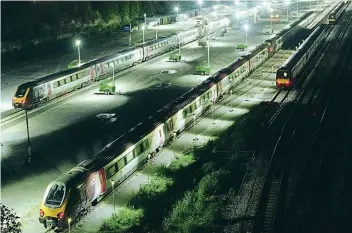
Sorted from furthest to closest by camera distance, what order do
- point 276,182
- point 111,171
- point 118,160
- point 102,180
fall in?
point 118,160, point 276,182, point 111,171, point 102,180

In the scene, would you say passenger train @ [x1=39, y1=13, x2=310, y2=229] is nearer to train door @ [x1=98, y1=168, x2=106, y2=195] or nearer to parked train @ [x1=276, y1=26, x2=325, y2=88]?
train door @ [x1=98, y1=168, x2=106, y2=195]

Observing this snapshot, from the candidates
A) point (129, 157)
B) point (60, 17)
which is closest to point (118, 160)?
point (129, 157)

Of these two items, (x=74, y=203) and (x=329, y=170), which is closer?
(x=74, y=203)

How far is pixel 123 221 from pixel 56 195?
3875mm

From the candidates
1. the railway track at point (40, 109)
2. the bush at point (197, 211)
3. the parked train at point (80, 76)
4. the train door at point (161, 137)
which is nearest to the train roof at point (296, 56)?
the railway track at point (40, 109)

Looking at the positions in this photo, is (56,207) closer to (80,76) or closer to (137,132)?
(137,132)


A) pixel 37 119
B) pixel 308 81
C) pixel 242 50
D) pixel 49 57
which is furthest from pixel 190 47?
pixel 37 119

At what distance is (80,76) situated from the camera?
181 feet

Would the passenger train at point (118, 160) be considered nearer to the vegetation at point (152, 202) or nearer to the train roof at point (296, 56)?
the vegetation at point (152, 202)

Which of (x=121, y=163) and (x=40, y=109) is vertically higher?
(x=40, y=109)

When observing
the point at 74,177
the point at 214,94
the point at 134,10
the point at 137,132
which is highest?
the point at 134,10

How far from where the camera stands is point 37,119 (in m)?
44.8

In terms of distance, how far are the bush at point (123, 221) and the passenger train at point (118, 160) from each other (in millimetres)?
1927

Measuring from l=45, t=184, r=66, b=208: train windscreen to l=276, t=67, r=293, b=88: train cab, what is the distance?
34.1 meters
